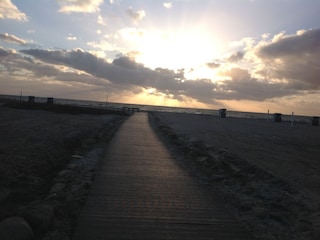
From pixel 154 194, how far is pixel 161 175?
197 centimetres

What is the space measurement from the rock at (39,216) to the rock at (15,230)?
0.18m

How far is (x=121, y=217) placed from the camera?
18.2 ft

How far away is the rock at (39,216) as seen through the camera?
4.79 metres

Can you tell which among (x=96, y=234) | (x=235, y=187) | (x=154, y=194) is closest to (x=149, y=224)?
(x=96, y=234)

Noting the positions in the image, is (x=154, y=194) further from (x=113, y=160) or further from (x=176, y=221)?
(x=113, y=160)

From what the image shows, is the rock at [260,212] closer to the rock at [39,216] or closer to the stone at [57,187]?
the rock at [39,216]

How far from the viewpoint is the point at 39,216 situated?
193 inches

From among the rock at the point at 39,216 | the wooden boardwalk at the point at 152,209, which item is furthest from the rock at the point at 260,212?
the rock at the point at 39,216

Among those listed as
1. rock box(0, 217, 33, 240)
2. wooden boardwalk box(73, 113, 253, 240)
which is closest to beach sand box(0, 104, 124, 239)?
rock box(0, 217, 33, 240)

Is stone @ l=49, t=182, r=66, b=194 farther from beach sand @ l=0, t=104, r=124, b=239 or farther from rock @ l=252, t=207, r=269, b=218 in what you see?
rock @ l=252, t=207, r=269, b=218

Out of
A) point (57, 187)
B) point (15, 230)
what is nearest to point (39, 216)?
point (15, 230)

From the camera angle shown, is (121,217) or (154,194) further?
(154,194)

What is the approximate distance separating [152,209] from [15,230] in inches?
93.2

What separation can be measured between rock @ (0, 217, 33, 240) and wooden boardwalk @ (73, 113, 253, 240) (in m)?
0.63
